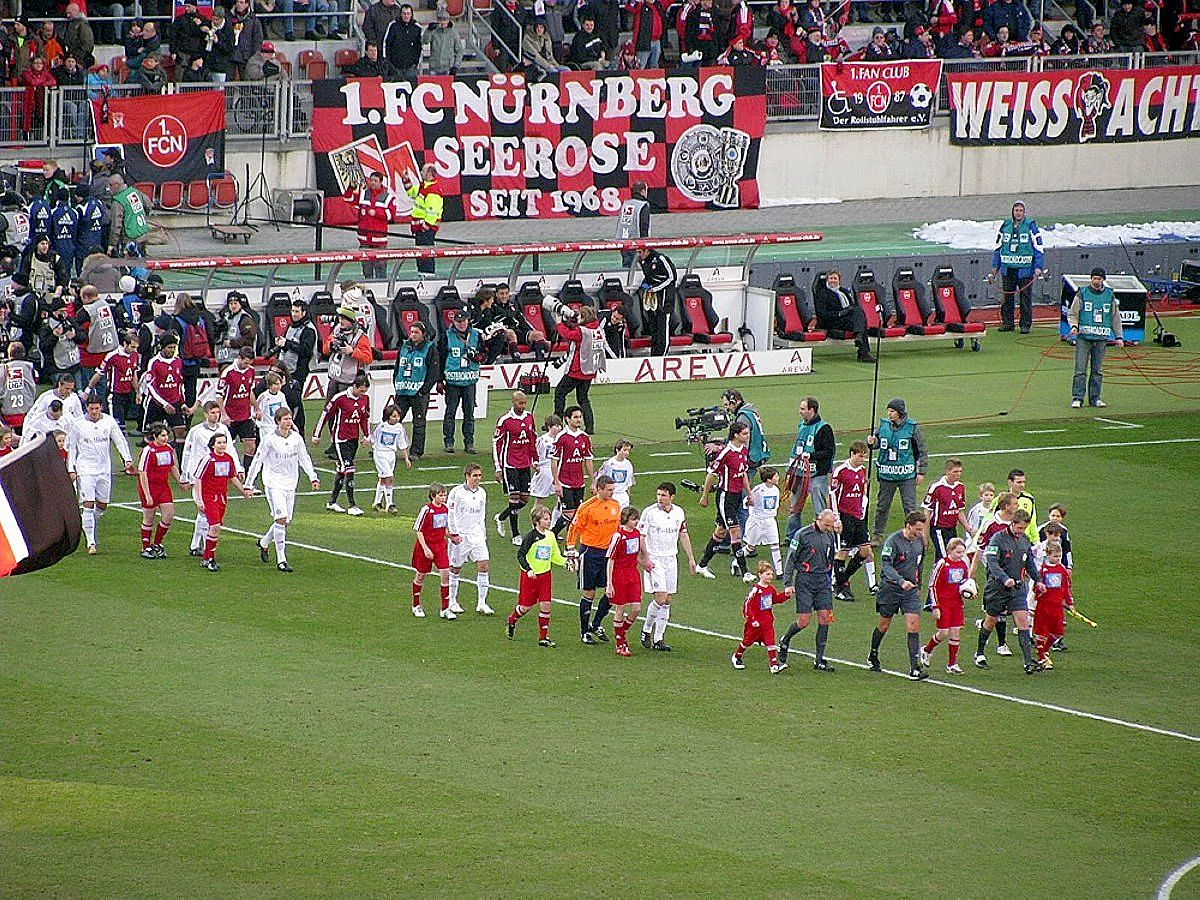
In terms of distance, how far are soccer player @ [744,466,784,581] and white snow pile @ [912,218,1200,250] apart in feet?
75.8

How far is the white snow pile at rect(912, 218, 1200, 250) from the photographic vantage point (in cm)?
4381

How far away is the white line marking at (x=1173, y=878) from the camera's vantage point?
43.7ft

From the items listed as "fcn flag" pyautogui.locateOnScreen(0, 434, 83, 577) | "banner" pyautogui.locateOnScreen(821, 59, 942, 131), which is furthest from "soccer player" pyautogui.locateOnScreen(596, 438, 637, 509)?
"banner" pyautogui.locateOnScreen(821, 59, 942, 131)

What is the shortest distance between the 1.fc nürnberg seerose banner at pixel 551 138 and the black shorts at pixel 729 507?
1955cm

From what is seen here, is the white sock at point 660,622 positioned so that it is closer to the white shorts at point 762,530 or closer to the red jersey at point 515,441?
the white shorts at point 762,530

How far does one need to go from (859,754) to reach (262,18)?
97.6 feet

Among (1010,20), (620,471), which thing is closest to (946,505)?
(620,471)

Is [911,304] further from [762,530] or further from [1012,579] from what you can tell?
[1012,579]

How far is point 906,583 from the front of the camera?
59.5ft

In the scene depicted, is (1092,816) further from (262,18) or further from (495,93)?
(262,18)

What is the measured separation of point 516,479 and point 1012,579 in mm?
6997

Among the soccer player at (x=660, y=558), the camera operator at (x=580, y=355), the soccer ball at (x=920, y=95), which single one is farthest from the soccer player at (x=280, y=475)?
the soccer ball at (x=920, y=95)

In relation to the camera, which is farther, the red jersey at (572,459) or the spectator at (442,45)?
the spectator at (442,45)

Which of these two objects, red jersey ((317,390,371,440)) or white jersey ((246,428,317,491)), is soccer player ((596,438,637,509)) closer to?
white jersey ((246,428,317,491))
